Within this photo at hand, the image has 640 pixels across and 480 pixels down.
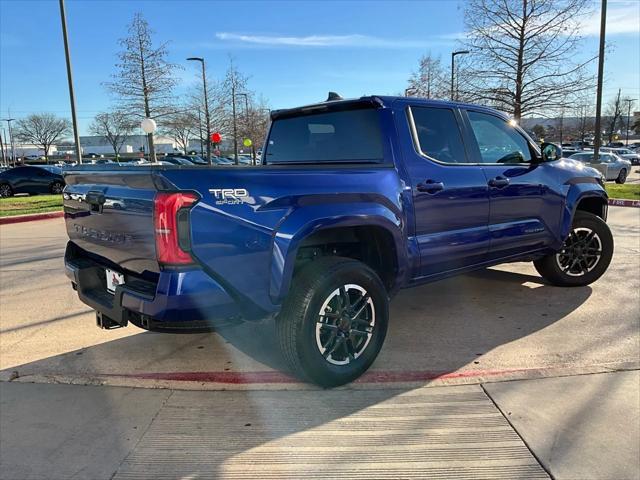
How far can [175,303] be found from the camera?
275 cm

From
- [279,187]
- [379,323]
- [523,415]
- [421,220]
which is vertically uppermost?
[279,187]

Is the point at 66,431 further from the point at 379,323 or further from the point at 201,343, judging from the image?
the point at 379,323

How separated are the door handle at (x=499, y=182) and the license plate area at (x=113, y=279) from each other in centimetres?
309

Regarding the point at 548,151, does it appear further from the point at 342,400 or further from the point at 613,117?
the point at 613,117

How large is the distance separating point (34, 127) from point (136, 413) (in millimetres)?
103452

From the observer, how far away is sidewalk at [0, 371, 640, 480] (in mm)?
2613

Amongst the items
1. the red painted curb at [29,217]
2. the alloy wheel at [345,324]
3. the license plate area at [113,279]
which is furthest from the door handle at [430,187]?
the red painted curb at [29,217]

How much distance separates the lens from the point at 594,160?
20859mm

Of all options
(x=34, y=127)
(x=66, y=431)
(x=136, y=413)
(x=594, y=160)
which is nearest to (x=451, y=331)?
(x=136, y=413)

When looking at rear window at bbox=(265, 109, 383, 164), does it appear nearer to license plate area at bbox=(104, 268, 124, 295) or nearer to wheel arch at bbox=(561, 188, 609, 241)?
license plate area at bbox=(104, 268, 124, 295)

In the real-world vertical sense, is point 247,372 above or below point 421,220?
below

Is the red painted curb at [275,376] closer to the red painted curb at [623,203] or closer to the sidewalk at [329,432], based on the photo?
the sidewalk at [329,432]

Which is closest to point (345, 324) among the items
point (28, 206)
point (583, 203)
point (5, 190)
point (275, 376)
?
point (275, 376)

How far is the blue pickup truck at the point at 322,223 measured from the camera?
2.79 meters
